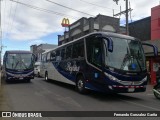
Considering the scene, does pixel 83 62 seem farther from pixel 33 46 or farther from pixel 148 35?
pixel 33 46

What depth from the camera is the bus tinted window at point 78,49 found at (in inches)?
563

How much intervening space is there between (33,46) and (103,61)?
252 ft

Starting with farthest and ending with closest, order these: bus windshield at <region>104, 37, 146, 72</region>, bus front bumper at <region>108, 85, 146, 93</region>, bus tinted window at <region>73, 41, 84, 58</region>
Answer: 1. bus tinted window at <region>73, 41, 84, 58</region>
2. bus windshield at <region>104, 37, 146, 72</region>
3. bus front bumper at <region>108, 85, 146, 93</region>

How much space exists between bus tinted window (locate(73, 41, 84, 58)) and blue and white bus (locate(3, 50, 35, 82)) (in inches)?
278

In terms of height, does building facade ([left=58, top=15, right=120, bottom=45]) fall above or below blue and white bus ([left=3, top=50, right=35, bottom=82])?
above

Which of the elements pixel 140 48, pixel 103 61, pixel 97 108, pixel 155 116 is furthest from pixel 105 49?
pixel 155 116

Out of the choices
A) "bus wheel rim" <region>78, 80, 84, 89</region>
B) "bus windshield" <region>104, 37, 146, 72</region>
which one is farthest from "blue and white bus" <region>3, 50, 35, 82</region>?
"bus windshield" <region>104, 37, 146, 72</region>

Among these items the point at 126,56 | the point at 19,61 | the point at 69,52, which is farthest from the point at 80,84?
the point at 19,61

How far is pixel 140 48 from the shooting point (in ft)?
41.9

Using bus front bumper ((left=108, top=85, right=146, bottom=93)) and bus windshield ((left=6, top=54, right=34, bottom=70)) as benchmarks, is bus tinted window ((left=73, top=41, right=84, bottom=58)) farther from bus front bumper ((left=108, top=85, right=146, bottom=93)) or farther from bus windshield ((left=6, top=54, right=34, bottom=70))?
bus windshield ((left=6, top=54, right=34, bottom=70))

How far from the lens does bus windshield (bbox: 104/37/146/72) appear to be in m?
11.7

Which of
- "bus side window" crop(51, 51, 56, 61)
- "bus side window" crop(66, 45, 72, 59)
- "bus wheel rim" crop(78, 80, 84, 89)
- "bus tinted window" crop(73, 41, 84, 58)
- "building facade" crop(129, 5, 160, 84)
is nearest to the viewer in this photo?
"bus wheel rim" crop(78, 80, 84, 89)

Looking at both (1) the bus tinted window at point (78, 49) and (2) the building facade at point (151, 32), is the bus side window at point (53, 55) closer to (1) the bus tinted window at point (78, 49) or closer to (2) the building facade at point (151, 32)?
(1) the bus tinted window at point (78, 49)

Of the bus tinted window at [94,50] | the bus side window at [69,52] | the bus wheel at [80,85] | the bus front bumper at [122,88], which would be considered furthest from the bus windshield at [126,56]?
the bus side window at [69,52]
